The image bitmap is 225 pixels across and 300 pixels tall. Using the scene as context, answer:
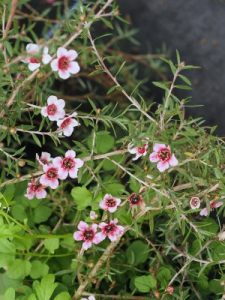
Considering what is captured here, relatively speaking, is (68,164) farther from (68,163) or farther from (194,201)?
(194,201)

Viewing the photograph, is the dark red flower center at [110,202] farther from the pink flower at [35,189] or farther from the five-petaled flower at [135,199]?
the pink flower at [35,189]

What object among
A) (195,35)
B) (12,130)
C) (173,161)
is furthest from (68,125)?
(195,35)

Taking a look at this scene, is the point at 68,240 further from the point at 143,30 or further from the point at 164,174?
the point at 143,30

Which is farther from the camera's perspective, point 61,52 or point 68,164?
point 68,164

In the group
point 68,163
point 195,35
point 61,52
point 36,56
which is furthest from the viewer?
point 195,35

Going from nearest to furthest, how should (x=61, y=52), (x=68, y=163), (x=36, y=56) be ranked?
(x=36, y=56), (x=61, y=52), (x=68, y=163)

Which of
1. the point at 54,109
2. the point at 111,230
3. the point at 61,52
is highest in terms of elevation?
the point at 61,52

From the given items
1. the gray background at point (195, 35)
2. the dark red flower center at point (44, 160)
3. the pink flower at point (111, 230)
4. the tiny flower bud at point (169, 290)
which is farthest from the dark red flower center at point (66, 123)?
the gray background at point (195, 35)
